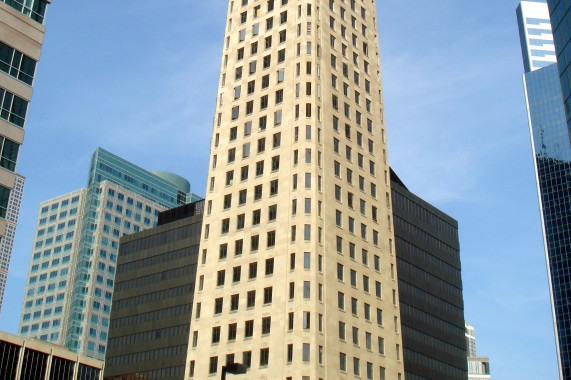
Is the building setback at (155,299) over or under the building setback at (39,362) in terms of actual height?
over

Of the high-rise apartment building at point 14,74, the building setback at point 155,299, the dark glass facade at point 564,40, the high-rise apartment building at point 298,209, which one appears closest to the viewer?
the high-rise apartment building at point 14,74

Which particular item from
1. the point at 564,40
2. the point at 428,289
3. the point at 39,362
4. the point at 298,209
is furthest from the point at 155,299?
the point at 564,40

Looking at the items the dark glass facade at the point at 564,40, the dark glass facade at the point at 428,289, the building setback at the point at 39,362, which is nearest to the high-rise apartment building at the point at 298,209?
the building setback at the point at 39,362

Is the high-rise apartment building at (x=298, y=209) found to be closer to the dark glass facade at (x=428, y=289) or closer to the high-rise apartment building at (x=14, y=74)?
the dark glass facade at (x=428, y=289)

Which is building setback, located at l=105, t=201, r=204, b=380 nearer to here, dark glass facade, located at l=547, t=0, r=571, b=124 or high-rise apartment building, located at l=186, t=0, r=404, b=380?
high-rise apartment building, located at l=186, t=0, r=404, b=380

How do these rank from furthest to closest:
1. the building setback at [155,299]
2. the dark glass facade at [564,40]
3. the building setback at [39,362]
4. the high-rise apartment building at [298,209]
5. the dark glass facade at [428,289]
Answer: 1. the dark glass facade at [428,289]
2. the building setback at [155,299]
3. the high-rise apartment building at [298,209]
4. the building setback at [39,362]
5. the dark glass facade at [564,40]

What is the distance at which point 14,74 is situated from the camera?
53812 mm

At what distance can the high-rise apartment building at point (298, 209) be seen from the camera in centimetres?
8462

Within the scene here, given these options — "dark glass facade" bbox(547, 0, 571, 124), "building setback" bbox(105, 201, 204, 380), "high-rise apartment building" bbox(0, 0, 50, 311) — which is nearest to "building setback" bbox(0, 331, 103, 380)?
"high-rise apartment building" bbox(0, 0, 50, 311)

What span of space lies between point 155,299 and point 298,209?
54.0 metres

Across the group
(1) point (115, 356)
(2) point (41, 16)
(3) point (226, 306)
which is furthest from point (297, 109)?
(1) point (115, 356)

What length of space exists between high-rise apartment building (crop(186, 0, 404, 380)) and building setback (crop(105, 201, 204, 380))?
109ft

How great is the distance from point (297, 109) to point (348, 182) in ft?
39.0

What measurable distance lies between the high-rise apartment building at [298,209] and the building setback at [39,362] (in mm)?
12967
